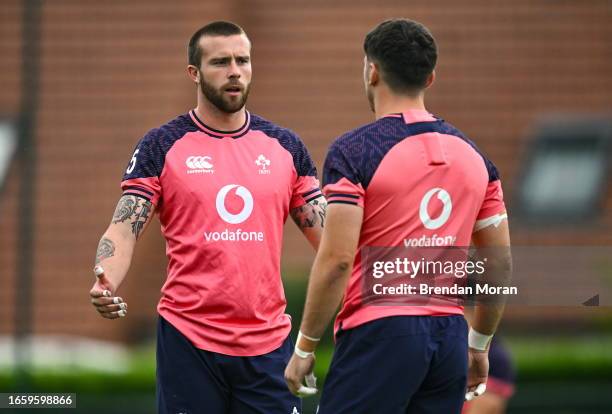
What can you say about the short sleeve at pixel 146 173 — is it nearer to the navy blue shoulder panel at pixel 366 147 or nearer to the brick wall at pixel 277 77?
the navy blue shoulder panel at pixel 366 147

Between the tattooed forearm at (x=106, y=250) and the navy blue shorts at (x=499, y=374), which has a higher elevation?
the tattooed forearm at (x=106, y=250)

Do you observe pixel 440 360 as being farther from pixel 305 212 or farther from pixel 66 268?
pixel 66 268

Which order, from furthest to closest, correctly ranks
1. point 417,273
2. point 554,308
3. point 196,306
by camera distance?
1. point 554,308
2. point 196,306
3. point 417,273

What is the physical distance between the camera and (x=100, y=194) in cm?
1425

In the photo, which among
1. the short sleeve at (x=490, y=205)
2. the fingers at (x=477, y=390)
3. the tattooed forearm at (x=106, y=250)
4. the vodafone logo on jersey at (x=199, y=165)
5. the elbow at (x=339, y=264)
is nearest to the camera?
the elbow at (x=339, y=264)

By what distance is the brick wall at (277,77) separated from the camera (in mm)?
14266

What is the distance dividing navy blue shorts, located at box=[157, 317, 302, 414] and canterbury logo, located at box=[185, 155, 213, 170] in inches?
29.8

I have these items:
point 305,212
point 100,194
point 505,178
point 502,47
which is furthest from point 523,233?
point 305,212

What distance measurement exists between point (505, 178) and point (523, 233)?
72cm

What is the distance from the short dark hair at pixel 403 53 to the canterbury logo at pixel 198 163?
3.81 ft

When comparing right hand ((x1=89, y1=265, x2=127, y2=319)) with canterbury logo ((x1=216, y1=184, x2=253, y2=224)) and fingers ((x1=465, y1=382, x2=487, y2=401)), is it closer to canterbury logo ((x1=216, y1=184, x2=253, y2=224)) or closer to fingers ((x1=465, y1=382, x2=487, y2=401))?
canterbury logo ((x1=216, y1=184, x2=253, y2=224))

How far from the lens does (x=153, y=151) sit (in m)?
5.57

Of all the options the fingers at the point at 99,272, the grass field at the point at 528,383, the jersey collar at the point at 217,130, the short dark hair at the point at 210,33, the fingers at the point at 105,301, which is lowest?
the grass field at the point at 528,383

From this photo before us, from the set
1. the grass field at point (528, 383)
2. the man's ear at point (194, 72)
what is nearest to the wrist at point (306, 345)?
the man's ear at point (194, 72)
